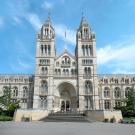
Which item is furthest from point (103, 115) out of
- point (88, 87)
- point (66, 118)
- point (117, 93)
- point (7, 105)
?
point (7, 105)

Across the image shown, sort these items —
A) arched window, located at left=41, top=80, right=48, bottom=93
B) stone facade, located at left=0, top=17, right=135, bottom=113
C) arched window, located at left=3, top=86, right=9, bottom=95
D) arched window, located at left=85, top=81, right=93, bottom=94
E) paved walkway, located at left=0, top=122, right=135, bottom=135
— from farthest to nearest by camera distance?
arched window, located at left=3, top=86, right=9, bottom=95 < arched window, located at left=85, top=81, right=93, bottom=94 < arched window, located at left=41, top=80, right=48, bottom=93 < stone facade, located at left=0, top=17, right=135, bottom=113 < paved walkway, located at left=0, top=122, right=135, bottom=135

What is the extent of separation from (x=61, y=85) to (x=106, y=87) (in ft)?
48.7

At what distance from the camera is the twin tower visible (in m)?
64.6

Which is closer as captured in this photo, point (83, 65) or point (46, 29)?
point (83, 65)

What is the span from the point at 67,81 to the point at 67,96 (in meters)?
5.06

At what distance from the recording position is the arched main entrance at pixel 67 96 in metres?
67.1

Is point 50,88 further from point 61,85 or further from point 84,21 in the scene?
point 84,21

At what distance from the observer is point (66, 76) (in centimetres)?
6712

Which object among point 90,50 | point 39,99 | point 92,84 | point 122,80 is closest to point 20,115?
point 39,99

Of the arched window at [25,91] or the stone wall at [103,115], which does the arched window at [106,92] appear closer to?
the stone wall at [103,115]

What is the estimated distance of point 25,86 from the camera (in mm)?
71375

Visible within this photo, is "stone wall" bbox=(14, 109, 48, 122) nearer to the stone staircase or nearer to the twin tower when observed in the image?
the stone staircase

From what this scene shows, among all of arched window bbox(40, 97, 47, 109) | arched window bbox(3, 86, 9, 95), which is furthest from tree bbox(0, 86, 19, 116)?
arched window bbox(40, 97, 47, 109)

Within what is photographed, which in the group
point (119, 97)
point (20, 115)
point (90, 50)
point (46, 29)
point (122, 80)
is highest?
point (46, 29)
